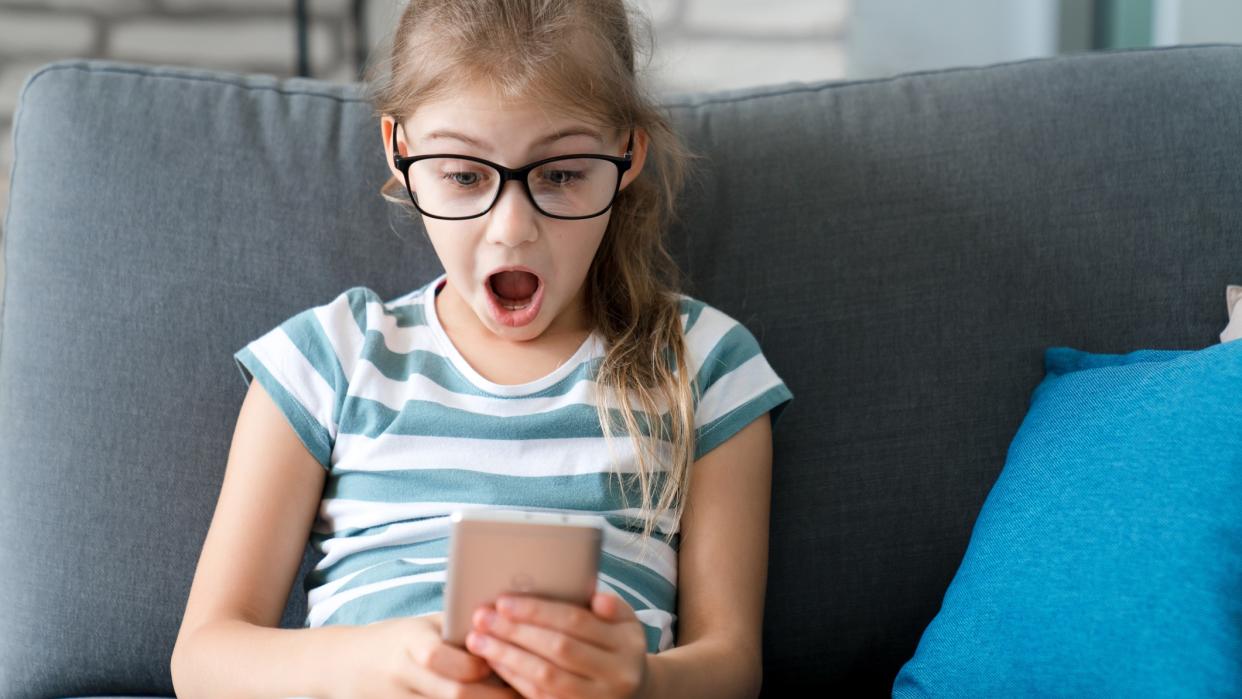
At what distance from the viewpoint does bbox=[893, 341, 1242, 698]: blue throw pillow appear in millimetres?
920

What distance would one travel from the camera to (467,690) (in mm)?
829

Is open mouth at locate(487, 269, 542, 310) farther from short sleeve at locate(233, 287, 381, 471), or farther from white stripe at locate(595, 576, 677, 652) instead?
white stripe at locate(595, 576, 677, 652)

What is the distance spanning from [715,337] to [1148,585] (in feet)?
1.55

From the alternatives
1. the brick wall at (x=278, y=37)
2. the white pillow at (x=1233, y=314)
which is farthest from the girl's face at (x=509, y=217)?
the brick wall at (x=278, y=37)

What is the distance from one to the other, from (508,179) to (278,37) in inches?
62.6

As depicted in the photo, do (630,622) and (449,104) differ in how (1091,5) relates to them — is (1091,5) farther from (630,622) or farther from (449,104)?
(630,622)

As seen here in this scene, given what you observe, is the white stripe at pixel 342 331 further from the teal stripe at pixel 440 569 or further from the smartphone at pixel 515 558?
the smartphone at pixel 515 558

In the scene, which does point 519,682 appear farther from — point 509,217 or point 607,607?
point 509,217

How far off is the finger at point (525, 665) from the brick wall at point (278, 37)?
1669mm

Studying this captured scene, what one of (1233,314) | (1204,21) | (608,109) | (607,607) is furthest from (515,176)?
(1204,21)

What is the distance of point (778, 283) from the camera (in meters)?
1.31

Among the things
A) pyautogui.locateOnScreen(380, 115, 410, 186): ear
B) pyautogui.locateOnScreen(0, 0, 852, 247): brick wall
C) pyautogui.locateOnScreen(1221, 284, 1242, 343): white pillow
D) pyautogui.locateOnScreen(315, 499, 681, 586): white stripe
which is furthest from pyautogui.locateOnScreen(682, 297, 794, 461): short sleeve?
pyautogui.locateOnScreen(0, 0, 852, 247): brick wall

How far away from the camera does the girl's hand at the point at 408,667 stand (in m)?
0.82

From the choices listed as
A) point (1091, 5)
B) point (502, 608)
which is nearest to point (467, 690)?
point (502, 608)
